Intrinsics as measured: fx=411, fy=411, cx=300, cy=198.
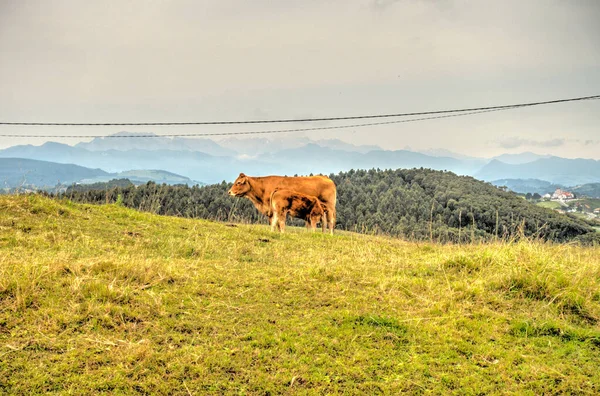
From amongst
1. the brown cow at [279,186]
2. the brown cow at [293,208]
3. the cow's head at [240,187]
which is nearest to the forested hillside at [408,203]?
the brown cow at [279,186]

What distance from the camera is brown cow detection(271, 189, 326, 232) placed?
59.6ft

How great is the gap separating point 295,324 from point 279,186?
604 inches

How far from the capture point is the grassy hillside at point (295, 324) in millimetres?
4664

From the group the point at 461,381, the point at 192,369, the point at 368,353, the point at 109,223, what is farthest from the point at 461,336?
A: the point at 109,223

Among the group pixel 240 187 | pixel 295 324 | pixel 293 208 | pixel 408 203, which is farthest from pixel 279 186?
pixel 408 203

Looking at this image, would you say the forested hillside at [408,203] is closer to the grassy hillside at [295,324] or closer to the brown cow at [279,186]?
the brown cow at [279,186]

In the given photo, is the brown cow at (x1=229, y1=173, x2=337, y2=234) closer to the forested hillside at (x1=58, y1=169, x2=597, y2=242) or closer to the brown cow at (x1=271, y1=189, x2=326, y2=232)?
the brown cow at (x1=271, y1=189, x2=326, y2=232)

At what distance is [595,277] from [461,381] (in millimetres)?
5579

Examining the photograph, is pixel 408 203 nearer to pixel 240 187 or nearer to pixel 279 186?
pixel 279 186

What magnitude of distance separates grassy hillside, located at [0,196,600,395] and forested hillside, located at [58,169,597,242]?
54.7 metres

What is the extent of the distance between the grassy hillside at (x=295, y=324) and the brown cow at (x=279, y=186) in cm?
1183

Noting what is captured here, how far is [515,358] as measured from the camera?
17.5 feet

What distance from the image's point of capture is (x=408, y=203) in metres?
92.5

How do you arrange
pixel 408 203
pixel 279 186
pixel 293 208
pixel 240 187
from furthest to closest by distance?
1. pixel 408 203
2. pixel 240 187
3. pixel 279 186
4. pixel 293 208
